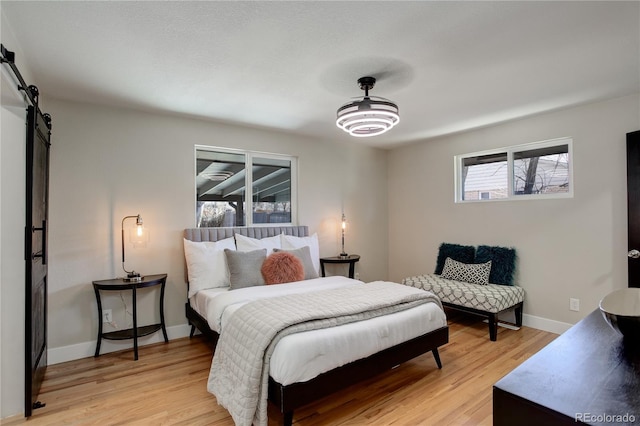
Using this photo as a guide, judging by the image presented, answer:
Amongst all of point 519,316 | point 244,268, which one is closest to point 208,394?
point 244,268

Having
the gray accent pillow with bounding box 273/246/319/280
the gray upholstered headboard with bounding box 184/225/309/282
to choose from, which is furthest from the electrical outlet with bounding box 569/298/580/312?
the gray upholstered headboard with bounding box 184/225/309/282

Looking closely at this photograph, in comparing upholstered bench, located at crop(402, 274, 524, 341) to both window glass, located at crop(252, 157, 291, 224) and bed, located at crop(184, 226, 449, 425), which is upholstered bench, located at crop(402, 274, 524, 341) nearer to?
bed, located at crop(184, 226, 449, 425)

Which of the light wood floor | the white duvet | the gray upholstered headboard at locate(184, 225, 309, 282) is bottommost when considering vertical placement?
the light wood floor

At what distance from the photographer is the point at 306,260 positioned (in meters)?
3.86

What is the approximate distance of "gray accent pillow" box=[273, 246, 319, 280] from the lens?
379 centimetres

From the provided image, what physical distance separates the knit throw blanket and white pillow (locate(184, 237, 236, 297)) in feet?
3.54

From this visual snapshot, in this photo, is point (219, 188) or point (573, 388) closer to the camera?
point (573, 388)

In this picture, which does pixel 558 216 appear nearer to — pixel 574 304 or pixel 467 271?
pixel 574 304

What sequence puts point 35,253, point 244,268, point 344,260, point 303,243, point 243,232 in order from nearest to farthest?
point 35,253 < point 244,268 < point 243,232 < point 303,243 < point 344,260

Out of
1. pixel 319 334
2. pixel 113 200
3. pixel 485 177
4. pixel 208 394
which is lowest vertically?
pixel 208 394

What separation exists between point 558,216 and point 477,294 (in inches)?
49.8

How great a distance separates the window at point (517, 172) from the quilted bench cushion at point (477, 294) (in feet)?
3.86

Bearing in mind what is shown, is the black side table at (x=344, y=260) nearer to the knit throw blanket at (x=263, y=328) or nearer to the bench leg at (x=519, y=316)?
the knit throw blanket at (x=263, y=328)

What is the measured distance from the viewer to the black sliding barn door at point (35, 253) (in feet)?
6.97
